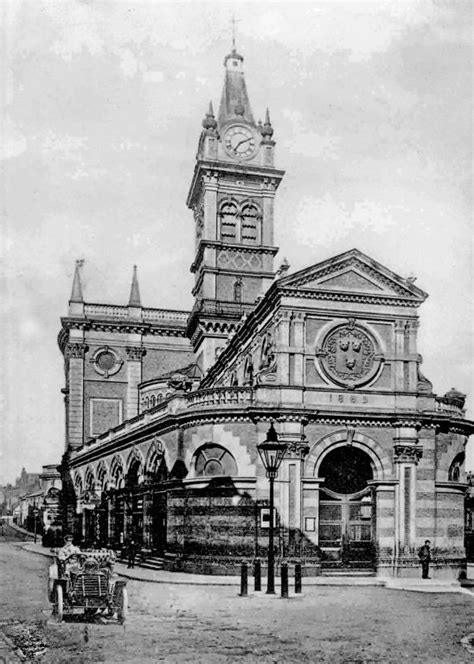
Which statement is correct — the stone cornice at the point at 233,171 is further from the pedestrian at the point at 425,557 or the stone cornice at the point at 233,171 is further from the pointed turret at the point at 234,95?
the pedestrian at the point at 425,557

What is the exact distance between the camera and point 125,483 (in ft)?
119

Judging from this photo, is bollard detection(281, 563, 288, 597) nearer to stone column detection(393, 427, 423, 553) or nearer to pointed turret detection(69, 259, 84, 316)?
stone column detection(393, 427, 423, 553)

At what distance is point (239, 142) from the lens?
48.5 metres

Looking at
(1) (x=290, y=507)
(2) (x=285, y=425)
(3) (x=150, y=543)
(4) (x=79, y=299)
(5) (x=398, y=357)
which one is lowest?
(3) (x=150, y=543)

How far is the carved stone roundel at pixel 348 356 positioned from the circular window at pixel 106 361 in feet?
87.0

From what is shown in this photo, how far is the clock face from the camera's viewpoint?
1900 inches

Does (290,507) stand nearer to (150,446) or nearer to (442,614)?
(150,446)

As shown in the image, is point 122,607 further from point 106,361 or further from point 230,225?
point 106,361

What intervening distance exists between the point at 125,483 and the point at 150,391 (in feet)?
46.9

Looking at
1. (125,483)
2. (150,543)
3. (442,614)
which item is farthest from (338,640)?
(125,483)

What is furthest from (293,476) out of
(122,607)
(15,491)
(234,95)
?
(15,491)

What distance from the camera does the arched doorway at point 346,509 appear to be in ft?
89.7

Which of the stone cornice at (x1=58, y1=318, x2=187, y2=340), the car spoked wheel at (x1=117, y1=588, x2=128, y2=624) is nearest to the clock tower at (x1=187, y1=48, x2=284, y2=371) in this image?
the stone cornice at (x1=58, y1=318, x2=187, y2=340)

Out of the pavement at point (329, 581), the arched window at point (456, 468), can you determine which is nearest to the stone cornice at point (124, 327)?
the pavement at point (329, 581)
